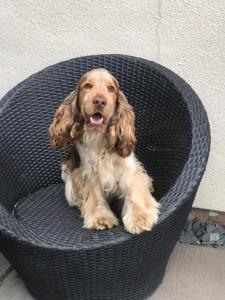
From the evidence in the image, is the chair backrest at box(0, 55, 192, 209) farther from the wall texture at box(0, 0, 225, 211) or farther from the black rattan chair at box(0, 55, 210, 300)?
the wall texture at box(0, 0, 225, 211)

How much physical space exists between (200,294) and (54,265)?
43.0 inches

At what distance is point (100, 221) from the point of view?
141 inches

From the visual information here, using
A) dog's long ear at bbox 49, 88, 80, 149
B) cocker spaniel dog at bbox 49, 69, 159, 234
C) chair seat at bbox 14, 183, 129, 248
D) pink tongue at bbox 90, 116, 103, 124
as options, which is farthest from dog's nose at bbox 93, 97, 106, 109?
chair seat at bbox 14, 183, 129, 248

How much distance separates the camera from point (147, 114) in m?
4.15

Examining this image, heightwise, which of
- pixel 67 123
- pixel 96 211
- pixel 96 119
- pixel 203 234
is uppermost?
pixel 96 119

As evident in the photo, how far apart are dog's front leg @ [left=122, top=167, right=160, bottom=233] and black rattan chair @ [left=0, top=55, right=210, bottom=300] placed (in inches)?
2.2

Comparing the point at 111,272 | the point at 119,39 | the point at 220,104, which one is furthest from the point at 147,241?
the point at 119,39

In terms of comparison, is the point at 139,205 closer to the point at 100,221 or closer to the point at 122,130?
the point at 100,221

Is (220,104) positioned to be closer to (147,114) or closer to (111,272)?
(147,114)

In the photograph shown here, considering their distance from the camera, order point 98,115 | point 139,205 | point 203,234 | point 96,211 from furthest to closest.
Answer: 1. point 203,234
2. point 96,211
3. point 139,205
4. point 98,115

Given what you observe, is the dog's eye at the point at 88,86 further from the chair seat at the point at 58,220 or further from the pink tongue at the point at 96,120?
the chair seat at the point at 58,220

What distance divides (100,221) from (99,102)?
2.49ft

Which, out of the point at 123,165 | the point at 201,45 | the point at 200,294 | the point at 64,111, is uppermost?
the point at 201,45

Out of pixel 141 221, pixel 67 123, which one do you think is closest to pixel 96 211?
pixel 141 221
